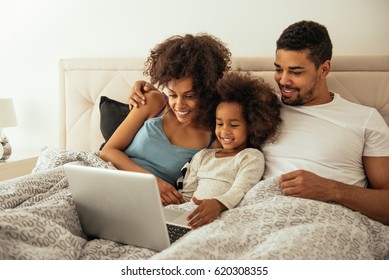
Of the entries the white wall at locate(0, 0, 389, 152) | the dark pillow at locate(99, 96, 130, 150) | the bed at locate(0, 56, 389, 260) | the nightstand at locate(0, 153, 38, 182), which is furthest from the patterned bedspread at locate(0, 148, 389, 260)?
the nightstand at locate(0, 153, 38, 182)

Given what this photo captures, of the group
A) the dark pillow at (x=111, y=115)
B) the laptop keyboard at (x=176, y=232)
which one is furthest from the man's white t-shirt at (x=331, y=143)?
the dark pillow at (x=111, y=115)

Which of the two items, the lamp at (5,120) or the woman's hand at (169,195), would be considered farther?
the lamp at (5,120)

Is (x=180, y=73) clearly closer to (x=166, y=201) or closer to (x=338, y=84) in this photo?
(x=166, y=201)

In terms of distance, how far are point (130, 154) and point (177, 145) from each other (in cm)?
21

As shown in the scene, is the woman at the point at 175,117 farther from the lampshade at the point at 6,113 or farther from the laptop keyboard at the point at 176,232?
the lampshade at the point at 6,113

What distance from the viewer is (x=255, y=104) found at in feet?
4.85

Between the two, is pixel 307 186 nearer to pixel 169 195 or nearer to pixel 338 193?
pixel 338 193

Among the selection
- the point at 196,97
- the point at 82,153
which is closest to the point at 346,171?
the point at 196,97

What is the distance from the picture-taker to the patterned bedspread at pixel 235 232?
0.90 m

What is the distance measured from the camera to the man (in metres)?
1.25

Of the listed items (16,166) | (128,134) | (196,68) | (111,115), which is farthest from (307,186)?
(16,166)

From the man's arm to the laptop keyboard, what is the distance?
13.4 inches

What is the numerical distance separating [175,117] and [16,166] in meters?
1.21

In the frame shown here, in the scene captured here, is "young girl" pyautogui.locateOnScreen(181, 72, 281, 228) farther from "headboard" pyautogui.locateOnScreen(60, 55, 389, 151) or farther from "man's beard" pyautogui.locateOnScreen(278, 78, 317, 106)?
"headboard" pyautogui.locateOnScreen(60, 55, 389, 151)
